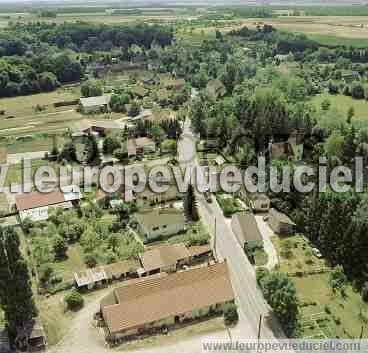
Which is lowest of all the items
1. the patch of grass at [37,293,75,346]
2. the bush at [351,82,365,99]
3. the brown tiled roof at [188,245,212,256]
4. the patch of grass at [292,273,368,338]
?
the patch of grass at [292,273,368,338]

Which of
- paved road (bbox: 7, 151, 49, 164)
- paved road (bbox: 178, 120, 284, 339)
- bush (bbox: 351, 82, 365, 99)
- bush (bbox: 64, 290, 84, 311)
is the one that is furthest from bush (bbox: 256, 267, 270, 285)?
bush (bbox: 351, 82, 365, 99)

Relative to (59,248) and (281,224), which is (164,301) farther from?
(281,224)

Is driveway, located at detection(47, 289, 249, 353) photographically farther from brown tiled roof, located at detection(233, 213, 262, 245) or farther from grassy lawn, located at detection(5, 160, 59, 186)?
grassy lawn, located at detection(5, 160, 59, 186)

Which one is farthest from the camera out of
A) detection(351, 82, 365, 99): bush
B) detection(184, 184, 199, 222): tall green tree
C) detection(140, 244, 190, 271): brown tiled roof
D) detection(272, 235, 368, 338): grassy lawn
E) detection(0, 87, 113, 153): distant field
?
detection(351, 82, 365, 99): bush

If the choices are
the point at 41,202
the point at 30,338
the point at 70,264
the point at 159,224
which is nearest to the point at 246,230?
the point at 159,224

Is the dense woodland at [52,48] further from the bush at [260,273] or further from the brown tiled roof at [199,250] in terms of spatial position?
the bush at [260,273]

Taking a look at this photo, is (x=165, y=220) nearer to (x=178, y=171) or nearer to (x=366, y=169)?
(x=178, y=171)
